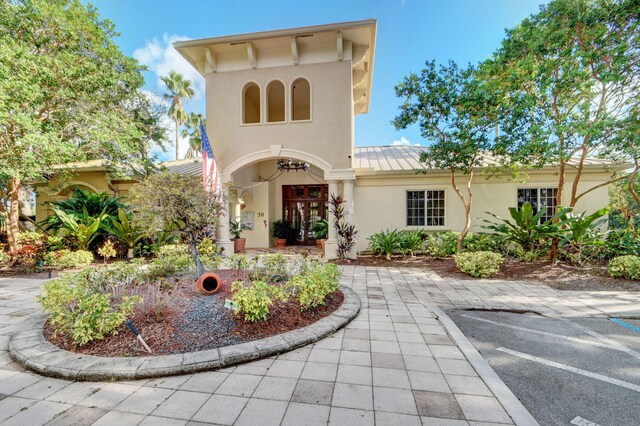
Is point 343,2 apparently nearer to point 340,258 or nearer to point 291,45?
point 291,45

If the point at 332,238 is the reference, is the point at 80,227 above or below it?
above

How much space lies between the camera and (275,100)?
12219mm

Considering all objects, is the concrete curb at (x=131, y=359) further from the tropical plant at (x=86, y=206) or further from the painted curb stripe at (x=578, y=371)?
the tropical plant at (x=86, y=206)

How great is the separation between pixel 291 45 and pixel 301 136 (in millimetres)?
3001

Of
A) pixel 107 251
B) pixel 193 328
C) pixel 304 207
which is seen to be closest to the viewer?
pixel 193 328

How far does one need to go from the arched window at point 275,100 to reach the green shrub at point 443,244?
7.97 m

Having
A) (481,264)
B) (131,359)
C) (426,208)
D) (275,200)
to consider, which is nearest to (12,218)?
(275,200)

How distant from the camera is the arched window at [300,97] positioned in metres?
10.4

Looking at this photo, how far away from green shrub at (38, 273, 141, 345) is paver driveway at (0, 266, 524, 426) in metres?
0.48

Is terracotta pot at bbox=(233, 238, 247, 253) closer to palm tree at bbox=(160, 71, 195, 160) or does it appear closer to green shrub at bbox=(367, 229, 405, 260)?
green shrub at bbox=(367, 229, 405, 260)

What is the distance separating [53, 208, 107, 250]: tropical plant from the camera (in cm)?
833

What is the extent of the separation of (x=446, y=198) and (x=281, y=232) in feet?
23.8

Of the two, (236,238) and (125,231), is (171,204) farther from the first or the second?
(236,238)

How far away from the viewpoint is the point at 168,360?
104 inches
